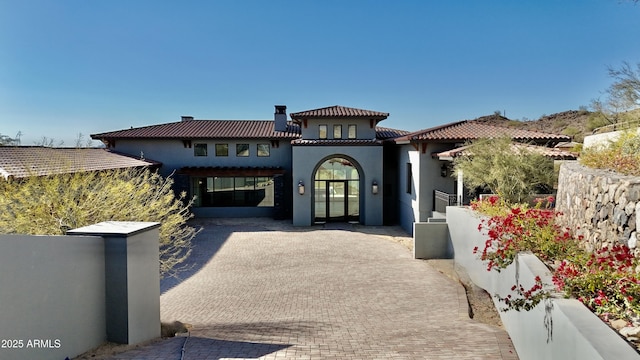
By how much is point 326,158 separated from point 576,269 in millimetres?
18390

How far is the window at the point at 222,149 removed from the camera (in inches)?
1017

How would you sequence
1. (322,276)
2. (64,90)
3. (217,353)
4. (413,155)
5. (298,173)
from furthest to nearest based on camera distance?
(64,90) → (298,173) → (413,155) → (322,276) → (217,353)

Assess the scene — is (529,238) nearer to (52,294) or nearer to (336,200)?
(52,294)

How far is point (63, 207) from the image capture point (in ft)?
26.2

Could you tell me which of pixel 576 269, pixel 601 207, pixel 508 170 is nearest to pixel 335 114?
pixel 508 170

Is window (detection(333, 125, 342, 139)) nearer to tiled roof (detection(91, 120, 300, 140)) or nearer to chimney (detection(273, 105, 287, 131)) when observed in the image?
tiled roof (detection(91, 120, 300, 140))

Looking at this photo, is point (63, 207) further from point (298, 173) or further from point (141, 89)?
point (141, 89)

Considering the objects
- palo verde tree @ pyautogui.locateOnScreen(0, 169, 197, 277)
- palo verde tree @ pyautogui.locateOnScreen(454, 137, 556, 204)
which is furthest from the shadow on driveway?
palo verde tree @ pyautogui.locateOnScreen(454, 137, 556, 204)

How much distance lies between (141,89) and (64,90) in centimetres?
491

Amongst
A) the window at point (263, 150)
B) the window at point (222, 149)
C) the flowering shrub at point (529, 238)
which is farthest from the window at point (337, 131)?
the flowering shrub at point (529, 238)

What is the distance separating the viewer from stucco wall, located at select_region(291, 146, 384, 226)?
22578 mm

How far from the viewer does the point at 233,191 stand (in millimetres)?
25828

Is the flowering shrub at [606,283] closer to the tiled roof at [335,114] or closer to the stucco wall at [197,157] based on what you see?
the tiled roof at [335,114]

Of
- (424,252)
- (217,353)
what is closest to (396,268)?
(424,252)
